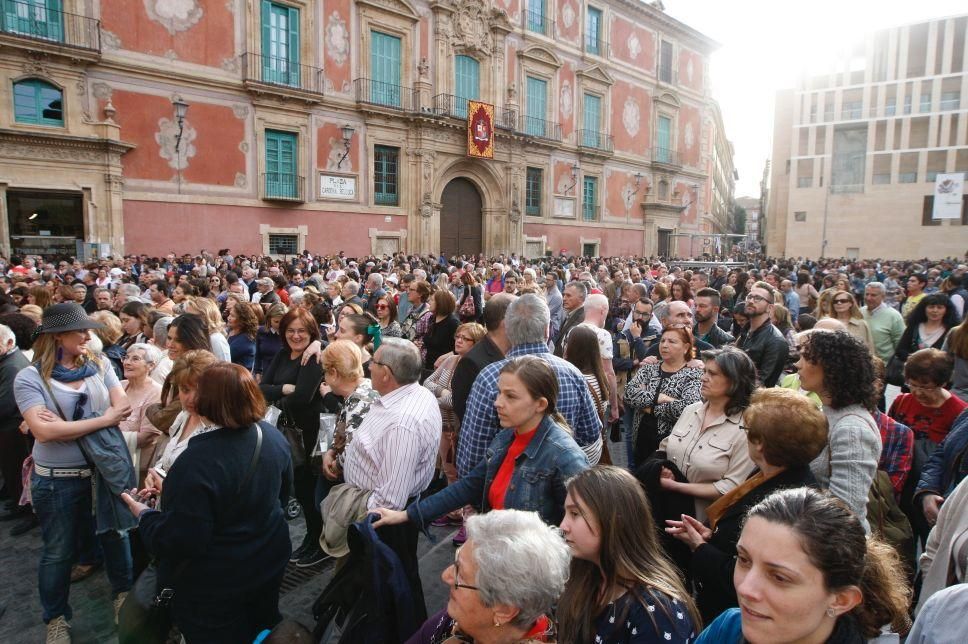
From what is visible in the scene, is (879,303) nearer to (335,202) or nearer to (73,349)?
(73,349)

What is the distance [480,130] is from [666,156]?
14434 millimetres

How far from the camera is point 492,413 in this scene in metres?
3.14

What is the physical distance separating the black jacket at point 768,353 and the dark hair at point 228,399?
14.0ft

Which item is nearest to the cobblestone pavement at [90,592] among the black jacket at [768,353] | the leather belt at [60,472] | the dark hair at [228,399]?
the leather belt at [60,472]

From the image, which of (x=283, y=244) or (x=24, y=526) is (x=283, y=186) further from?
(x=24, y=526)

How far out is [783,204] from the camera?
168 feet

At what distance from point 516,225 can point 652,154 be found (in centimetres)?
1147

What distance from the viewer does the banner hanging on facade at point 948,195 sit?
39.5 metres

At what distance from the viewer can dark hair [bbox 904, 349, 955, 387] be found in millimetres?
3463

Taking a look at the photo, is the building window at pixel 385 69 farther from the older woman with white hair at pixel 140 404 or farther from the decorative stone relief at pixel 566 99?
the older woman with white hair at pixel 140 404

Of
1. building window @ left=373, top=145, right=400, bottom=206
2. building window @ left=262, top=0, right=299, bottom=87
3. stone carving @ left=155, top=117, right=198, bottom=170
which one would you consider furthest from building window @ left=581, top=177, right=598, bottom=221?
stone carving @ left=155, top=117, right=198, bottom=170

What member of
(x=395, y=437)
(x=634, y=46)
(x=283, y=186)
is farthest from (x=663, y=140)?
(x=395, y=437)

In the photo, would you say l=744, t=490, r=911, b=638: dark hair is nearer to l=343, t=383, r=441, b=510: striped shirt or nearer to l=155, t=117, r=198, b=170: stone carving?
l=343, t=383, r=441, b=510: striped shirt

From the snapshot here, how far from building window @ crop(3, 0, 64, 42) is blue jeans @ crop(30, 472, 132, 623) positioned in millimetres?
16382
